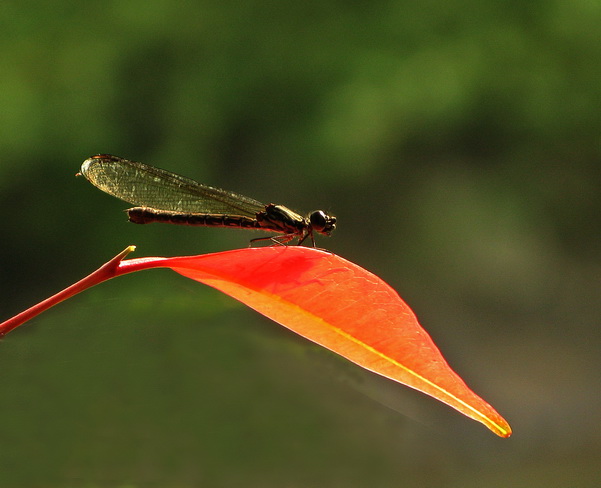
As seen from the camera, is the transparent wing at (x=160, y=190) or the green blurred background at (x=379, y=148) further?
the green blurred background at (x=379, y=148)

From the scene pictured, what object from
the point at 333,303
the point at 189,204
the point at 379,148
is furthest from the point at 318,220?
the point at 379,148

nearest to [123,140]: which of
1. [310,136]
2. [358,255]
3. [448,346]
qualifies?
[310,136]

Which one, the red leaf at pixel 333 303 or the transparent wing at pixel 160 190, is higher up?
the red leaf at pixel 333 303

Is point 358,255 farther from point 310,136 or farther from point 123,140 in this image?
point 123,140

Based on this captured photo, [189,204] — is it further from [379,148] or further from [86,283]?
[379,148]

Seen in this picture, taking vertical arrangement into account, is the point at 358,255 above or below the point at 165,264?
below

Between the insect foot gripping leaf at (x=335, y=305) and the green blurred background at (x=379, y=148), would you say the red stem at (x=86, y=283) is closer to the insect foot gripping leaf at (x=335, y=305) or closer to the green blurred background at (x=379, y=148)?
the insect foot gripping leaf at (x=335, y=305)

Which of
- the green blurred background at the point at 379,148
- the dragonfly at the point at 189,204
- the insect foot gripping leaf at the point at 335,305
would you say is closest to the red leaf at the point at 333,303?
the insect foot gripping leaf at the point at 335,305
